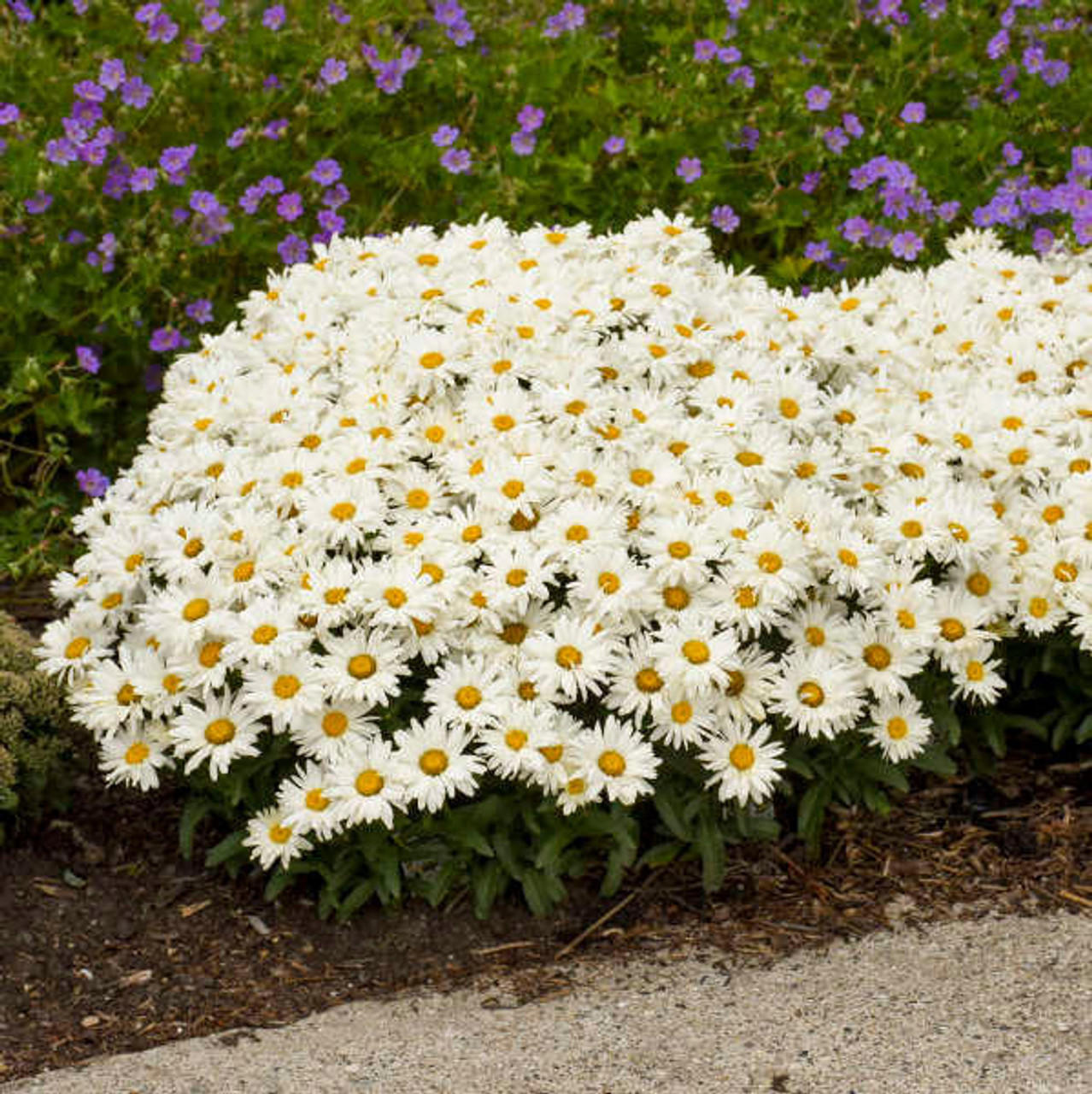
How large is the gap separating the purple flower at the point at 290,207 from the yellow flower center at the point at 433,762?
243cm

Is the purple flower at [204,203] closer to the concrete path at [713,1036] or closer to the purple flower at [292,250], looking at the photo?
the purple flower at [292,250]

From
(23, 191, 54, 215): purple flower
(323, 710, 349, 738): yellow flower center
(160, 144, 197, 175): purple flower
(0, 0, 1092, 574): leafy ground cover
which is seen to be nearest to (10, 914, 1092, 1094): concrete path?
(323, 710, 349, 738): yellow flower center

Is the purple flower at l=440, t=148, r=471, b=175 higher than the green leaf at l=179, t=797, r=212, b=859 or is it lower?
higher

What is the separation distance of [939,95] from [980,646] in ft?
9.83

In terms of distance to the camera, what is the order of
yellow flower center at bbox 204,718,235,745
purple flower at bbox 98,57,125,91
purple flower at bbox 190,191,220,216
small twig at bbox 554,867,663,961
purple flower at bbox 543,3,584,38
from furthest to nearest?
purple flower at bbox 543,3,584,38 < purple flower at bbox 98,57,125,91 < purple flower at bbox 190,191,220,216 < small twig at bbox 554,867,663,961 < yellow flower center at bbox 204,718,235,745

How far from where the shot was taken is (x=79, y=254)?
16.0 ft

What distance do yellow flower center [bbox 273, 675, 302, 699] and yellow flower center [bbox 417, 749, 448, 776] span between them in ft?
0.92

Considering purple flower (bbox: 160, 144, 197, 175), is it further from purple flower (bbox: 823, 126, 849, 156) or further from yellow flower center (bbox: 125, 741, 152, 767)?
yellow flower center (bbox: 125, 741, 152, 767)

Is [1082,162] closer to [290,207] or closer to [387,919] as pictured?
[290,207]

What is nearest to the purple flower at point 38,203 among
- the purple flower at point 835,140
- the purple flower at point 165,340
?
the purple flower at point 165,340

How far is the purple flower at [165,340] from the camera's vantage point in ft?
15.7

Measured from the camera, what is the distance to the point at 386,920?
3305 millimetres

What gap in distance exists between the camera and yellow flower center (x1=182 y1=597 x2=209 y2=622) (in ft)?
10.4

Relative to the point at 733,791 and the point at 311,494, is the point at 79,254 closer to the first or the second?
the point at 311,494
